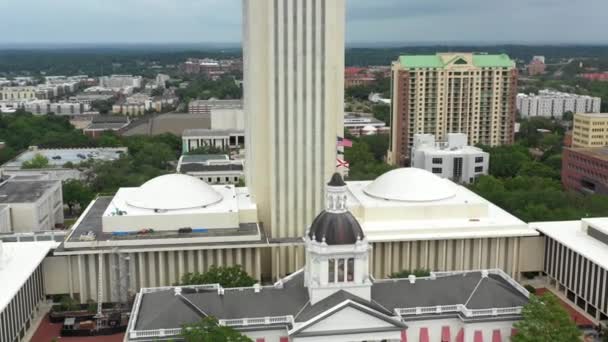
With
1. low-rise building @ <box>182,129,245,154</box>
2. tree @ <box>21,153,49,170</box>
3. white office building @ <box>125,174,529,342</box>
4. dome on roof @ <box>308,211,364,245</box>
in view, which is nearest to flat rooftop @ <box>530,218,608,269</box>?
white office building @ <box>125,174,529,342</box>

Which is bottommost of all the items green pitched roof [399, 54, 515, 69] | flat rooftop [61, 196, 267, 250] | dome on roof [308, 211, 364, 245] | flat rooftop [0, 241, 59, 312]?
flat rooftop [0, 241, 59, 312]

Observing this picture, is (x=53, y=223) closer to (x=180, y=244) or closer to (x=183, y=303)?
(x=180, y=244)

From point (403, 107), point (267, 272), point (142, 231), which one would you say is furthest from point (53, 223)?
point (403, 107)

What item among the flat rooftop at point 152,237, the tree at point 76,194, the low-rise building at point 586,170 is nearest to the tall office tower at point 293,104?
the flat rooftop at point 152,237

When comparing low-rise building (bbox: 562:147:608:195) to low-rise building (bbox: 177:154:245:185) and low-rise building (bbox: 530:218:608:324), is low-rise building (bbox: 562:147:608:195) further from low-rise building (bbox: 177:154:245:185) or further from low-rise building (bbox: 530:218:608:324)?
low-rise building (bbox: 177:154:245:185)

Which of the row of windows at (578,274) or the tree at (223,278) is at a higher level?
the tree at (223,278)

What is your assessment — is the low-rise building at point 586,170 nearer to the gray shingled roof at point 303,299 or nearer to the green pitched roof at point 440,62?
the green pitched roof at point 440,62

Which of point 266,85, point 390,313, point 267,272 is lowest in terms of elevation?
point 267,272
